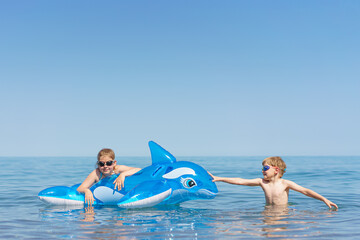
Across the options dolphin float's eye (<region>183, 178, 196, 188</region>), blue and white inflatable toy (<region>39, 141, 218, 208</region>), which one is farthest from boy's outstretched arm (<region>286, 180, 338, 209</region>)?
dolphin float's eye (<region>183, 178, 196, 188</region>)

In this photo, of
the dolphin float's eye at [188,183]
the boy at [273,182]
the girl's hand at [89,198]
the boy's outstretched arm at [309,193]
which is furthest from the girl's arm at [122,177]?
the boy's outstretched arm at [309,193]

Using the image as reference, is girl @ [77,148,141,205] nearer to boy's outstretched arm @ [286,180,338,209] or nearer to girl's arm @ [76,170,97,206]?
girl's arm @ [76,170,97,206]

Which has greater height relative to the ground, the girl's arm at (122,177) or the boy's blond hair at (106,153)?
the boy's blond hair at (106,153)

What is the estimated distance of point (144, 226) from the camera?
620cm

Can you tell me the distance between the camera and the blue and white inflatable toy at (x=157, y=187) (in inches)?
304

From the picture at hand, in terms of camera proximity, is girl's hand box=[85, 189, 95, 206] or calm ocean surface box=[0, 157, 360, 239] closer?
calm ocean surface box=[0, 157, 360, 239]

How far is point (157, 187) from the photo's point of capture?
7.70m

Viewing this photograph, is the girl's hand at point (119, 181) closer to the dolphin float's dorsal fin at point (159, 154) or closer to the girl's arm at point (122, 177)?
the girl's arm at point (122, 177)

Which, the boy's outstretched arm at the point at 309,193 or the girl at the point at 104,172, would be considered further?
the girl at the point at 104,172

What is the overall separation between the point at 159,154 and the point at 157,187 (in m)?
0.98

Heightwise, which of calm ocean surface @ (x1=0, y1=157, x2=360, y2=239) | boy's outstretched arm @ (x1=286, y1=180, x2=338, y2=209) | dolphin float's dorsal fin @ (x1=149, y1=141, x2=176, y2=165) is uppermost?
dolphin float's dorsal fin @ (x1=149, y1=141, x2=176, y2=165)

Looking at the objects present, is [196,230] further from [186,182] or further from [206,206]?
[206,206]

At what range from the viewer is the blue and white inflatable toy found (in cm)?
771

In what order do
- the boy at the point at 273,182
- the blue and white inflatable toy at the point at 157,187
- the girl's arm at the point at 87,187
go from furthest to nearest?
the girl's arm at the point at 87,187 → the blue and white inflatable toy at the point at 157,187 → the boy at the point at 273,182
